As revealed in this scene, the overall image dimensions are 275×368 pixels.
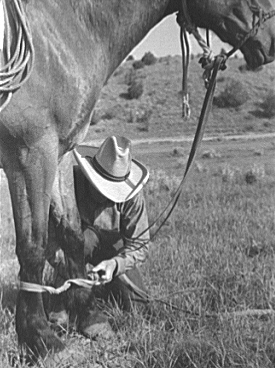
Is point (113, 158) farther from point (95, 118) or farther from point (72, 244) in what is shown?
point (95, 118)

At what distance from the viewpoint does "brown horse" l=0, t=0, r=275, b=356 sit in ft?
6.60

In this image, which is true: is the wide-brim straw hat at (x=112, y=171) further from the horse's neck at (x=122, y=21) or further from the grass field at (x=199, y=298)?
the grass field at (x=199, y=298)

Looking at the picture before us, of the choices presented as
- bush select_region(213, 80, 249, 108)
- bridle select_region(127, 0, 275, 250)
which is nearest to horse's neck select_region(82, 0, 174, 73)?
bridle select_region(127, 0, 275, 250)

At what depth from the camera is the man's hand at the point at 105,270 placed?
2.35m

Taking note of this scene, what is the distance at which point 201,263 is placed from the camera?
2953mm

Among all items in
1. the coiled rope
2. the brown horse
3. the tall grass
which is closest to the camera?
the coiled rope

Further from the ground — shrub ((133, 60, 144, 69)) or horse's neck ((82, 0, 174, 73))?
shrub ((133, 60, 144, 69))

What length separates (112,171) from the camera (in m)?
2.51

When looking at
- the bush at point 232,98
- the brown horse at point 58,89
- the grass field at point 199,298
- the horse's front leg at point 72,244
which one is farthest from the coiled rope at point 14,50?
the bush at point 232,98

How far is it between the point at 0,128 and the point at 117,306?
932 millimetres

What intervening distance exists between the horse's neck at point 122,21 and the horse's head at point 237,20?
146 mm

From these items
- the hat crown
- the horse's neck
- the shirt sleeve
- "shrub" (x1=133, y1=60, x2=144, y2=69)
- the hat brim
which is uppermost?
"shrub" (x1=133, y1=60, x2=144, y2=69)

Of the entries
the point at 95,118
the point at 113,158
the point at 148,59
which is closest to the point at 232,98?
the point at 95,118

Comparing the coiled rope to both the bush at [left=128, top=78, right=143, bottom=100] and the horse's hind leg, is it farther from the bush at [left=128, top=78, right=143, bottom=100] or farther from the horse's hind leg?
the bush at [left=128, top=78, right=143, bottom=100]
